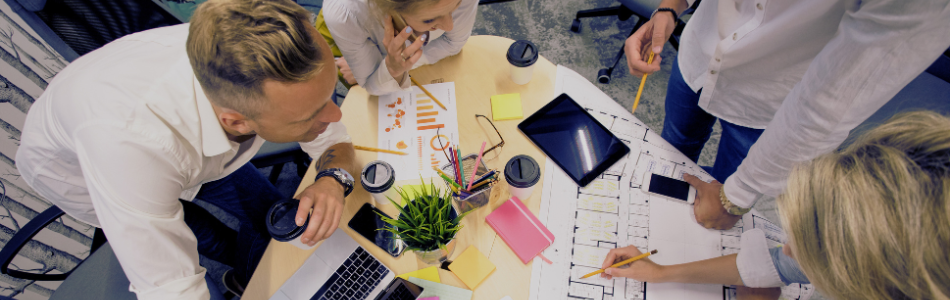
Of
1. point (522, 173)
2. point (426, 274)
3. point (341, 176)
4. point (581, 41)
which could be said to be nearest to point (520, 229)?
point (522, 173)

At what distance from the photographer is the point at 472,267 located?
1.00 metres

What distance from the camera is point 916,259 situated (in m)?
0.52

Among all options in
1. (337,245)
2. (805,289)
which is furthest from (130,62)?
(805,289)

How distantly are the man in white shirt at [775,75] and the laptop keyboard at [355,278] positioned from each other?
32.7 inches

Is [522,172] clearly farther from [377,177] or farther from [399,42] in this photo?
[399,42]

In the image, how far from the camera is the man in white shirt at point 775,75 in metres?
0.65

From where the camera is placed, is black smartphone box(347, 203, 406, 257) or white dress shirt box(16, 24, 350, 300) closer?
white dress shirt box(16, 24, 350, 300)

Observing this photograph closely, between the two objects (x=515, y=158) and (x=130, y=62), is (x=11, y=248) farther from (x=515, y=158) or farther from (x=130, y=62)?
(x=515, y=158)

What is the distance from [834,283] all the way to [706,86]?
2.14 ft

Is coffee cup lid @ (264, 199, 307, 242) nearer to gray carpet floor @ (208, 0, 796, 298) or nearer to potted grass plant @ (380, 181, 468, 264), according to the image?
potted grass plant @ (380, 181, 468, 264)

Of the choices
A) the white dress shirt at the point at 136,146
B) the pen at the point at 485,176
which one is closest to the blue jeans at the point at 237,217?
the white dress shirt at the point at 136,146

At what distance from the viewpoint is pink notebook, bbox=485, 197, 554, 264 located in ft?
3.32

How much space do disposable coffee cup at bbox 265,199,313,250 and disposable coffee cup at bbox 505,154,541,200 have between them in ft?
1.66

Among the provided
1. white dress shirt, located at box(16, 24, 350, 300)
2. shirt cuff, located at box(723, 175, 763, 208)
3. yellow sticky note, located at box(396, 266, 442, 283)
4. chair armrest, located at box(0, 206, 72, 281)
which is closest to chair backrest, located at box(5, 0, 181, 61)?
white dress shirt, located at box(16, 24, 350, 300)
